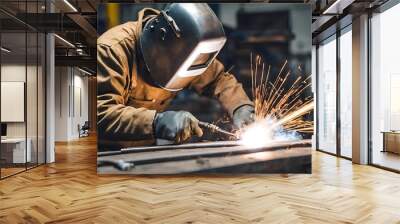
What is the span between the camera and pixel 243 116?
6.32 metres

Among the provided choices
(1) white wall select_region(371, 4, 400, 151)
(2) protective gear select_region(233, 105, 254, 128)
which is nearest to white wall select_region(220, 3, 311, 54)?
(2) protective gear select_region(233, 105, 254, 128)

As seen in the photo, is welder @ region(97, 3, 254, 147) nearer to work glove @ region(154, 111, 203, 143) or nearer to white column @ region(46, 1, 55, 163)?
work glove @ region(154, 111, 203, 143)

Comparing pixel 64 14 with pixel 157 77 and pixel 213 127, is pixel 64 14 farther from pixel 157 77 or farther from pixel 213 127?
pixel 213 127

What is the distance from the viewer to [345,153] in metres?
9.16

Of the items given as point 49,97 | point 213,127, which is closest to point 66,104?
point 49,97

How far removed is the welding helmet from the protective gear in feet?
2.97

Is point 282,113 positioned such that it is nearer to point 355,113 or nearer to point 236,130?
point 236,130

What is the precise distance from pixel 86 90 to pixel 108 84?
546 inches

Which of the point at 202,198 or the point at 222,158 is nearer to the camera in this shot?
the point at 202,198

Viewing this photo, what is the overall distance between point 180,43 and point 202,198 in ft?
8.70

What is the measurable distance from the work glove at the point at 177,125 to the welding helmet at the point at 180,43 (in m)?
0.45

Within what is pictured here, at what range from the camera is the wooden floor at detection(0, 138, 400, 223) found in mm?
3930

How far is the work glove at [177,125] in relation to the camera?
6.28 m

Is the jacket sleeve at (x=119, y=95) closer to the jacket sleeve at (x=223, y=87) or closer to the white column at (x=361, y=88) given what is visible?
the jacket sleeve at (x=223, y=87)
